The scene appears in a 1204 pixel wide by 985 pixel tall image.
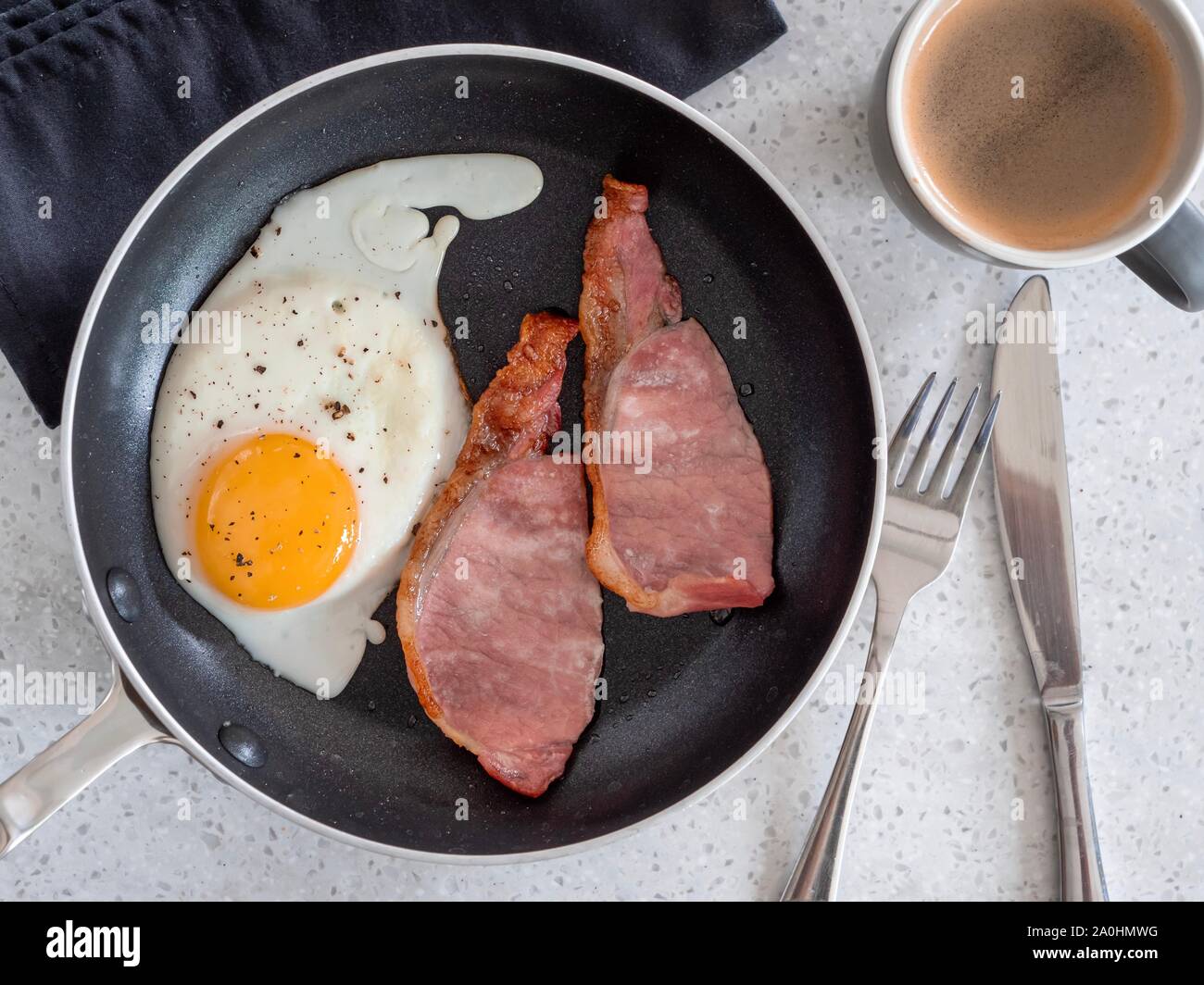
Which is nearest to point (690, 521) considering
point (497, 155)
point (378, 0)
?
point (497, 155)

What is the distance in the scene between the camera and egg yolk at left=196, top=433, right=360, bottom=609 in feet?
3.43

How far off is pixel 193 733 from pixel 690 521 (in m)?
0.63

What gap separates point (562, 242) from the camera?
3.71 ft

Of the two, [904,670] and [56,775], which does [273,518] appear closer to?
[56,775]

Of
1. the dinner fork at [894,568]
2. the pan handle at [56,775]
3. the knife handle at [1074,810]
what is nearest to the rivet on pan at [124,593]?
the pan handle at [56,775]

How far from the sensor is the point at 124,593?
1076 millimetres

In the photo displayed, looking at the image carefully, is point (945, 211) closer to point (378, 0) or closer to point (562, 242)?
point (562, 242)

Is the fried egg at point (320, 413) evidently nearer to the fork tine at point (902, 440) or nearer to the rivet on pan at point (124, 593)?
the rivet on pan at point (124, 593)

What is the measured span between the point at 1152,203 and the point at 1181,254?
6 centimetres

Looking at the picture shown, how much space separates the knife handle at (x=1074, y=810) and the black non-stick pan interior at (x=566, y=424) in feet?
1.12

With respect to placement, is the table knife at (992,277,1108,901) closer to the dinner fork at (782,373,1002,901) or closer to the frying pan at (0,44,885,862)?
the dinner fork at (782,373,1002,901)

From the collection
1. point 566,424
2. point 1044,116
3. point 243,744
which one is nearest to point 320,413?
point 566,424

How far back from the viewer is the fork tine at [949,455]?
1094 mm

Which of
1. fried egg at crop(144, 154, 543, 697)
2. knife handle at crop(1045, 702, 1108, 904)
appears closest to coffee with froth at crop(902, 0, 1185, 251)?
fried egg at crop(144, 154, 543, 697)
